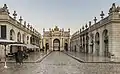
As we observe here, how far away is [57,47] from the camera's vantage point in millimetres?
129625

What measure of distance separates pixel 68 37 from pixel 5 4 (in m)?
90.3

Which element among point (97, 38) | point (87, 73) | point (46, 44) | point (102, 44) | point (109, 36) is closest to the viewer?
point (87, 73)

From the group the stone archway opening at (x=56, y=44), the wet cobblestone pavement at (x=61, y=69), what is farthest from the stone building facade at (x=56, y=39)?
the wet cobblestone pavement at (x=61, y=69)

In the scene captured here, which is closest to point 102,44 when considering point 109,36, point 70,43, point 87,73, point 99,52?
point 99,52

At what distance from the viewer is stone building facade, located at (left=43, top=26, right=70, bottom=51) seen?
12369cm

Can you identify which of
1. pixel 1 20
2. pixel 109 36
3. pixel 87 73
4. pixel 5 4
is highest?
pixel 5 4

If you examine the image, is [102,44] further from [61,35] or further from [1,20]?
[61,35]

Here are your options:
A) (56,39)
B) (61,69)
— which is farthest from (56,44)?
(61,69)

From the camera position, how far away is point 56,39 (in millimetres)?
126812

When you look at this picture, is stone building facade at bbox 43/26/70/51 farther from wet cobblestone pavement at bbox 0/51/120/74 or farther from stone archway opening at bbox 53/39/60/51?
wet cobblestone pavement at bbox 0/51/120/74

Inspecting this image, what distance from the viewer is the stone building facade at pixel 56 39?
123688mm

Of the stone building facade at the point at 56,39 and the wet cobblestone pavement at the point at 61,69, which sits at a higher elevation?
the stone building facade at the point at 56,39

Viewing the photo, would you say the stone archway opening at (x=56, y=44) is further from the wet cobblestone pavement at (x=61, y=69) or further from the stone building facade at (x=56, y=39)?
the wet cobblestone pavement at (x=61, y=69)

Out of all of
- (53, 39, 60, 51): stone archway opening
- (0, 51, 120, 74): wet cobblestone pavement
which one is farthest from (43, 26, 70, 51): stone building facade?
(0, 51, 120, 74): wet cobblestone pavement
